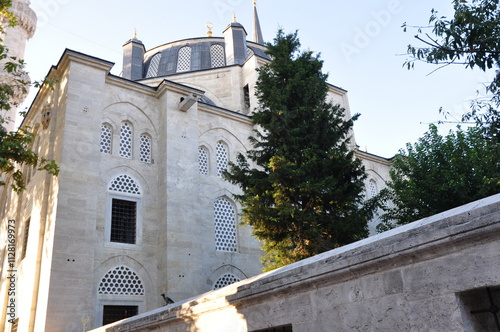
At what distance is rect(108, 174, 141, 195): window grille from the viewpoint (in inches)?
468

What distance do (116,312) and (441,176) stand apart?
9483 millimetres

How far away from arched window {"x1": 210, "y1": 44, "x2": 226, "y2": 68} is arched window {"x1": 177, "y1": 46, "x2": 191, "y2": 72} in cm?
116

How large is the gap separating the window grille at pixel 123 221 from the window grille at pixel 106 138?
1.49 m

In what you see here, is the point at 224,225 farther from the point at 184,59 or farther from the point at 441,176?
the point at 184,59

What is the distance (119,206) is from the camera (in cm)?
1180

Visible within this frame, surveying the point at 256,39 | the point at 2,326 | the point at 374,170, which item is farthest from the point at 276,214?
the point at 256,39

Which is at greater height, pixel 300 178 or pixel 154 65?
pixel 154 65

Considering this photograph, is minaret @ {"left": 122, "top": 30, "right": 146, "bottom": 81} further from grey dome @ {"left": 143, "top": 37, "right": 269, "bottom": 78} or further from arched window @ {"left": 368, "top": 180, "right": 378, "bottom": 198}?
arched window @ {"left": 368, "top": 180, "right": 378, "bottom": 198}

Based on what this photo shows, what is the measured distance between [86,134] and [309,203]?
641 cm

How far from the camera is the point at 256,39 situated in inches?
1423

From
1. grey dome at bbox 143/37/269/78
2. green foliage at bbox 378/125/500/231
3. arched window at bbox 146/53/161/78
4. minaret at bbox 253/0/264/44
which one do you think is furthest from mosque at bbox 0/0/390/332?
minaret at bbox 253/0/264/44

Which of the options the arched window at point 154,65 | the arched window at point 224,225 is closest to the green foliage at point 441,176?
the arched window at point 224,225

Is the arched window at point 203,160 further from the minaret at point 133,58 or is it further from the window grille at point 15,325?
the minaret at point 133,58

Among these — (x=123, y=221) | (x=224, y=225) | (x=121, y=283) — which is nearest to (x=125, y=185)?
(x=123, y=221)
